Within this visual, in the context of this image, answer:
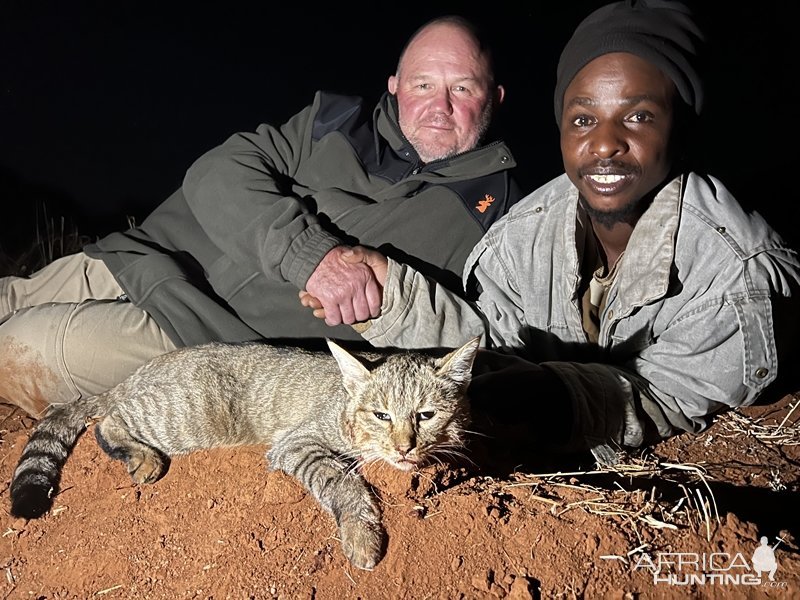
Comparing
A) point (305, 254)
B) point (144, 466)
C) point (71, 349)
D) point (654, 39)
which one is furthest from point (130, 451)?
point (654, 39)

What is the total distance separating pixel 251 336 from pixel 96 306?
1116mm

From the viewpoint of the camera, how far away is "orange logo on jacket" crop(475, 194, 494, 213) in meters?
3.61

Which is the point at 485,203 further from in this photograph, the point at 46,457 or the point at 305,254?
the point at 46,457

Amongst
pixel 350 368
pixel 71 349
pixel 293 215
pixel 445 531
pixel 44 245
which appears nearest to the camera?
pixel 445 531

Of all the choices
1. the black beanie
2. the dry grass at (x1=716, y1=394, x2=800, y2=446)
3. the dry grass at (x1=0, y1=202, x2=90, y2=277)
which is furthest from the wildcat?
the dry grass at (x1=0, y1=202, x2=90, y2=277)

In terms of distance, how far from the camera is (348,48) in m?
6.47

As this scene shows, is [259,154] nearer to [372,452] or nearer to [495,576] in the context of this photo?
[372,452]

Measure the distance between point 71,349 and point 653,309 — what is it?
11.4 ft

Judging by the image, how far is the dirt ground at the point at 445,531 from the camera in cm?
183

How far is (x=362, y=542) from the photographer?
6.75ft

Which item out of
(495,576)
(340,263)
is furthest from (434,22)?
(495,576)

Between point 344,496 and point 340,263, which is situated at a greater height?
point 340,263

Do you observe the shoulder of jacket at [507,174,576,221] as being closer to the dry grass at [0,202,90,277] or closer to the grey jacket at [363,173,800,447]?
the grey jacket at [363,173,800,447]

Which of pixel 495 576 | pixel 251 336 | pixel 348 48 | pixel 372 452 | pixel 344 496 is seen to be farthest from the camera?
pixel 348 48
